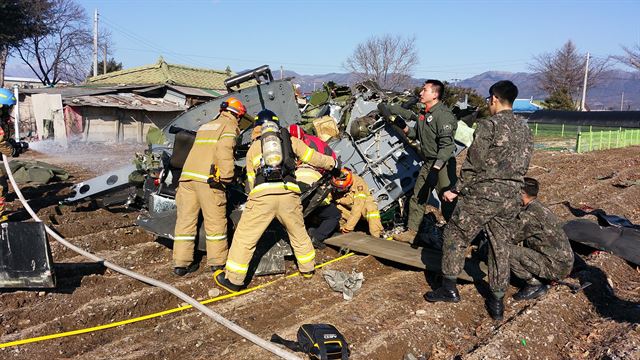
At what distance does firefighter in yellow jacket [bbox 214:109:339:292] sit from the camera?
475 cm

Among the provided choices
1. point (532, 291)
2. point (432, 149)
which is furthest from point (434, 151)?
point (532, 291)

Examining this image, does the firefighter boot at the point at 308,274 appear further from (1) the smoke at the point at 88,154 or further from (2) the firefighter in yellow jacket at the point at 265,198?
(1) the smoke at the point at 88,154

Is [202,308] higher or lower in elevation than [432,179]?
lower

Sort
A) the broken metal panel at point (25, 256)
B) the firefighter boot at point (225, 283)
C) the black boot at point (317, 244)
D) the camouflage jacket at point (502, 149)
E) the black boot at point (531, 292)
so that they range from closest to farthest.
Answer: the camouflage jacket at point (502, 149) < the broken metal panel at point (25, 256) < the black boot at point (531, 292) < the firefighter boot at point (225, 283) < the black boot at point (317, 244)

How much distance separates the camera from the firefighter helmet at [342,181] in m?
5.96

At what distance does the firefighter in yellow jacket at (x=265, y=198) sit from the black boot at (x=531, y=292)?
2138 millimetres

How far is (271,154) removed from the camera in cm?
472

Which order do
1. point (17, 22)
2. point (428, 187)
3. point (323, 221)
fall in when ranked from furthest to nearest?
point (17, 22)
point (428, 187)
point (323, 221)

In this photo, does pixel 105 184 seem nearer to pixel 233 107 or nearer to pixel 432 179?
pixel 233 107

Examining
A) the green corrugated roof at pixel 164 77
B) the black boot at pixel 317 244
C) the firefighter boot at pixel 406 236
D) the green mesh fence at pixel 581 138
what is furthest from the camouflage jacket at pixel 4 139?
the green corrugated roof at pixel 164 77

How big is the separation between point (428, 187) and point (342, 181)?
3.71 feet

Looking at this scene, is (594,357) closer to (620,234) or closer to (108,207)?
(620,234)

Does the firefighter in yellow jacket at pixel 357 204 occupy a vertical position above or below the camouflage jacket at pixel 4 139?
below

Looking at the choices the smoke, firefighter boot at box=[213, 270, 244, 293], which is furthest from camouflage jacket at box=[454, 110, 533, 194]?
the smoke
